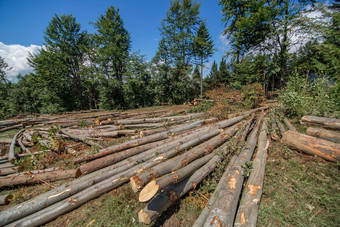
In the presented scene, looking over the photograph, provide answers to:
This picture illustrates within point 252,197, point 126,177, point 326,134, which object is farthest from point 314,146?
point 126,177

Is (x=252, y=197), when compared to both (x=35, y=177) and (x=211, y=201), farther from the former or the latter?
(x=35, y=177)

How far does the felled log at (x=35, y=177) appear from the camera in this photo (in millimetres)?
2639

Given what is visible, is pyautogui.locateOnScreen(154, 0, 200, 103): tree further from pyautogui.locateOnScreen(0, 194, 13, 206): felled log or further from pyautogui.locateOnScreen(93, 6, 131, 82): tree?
pyautogui.locateOnScreen(0, 194, 13, 206): felled log

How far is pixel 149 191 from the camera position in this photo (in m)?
1.49

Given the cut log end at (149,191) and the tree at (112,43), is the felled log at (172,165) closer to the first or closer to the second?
the cut log end at (149,191)

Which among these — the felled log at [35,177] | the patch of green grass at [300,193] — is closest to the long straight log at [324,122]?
the patch of green grass at [300,193]

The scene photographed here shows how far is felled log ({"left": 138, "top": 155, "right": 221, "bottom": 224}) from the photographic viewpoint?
163 centimetres

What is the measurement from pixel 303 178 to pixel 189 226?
2.46m

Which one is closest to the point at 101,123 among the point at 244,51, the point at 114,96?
the point at 114,96

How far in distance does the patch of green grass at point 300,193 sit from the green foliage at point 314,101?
2.86 m

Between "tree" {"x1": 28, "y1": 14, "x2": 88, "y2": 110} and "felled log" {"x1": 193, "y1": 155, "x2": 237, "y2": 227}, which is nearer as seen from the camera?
"felled log" {"x1": 193, "y1": 155, "x2": 237, "y2": 227}

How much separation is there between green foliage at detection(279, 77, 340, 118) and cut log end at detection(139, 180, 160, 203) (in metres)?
6.08

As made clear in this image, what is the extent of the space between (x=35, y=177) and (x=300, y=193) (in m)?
5.53

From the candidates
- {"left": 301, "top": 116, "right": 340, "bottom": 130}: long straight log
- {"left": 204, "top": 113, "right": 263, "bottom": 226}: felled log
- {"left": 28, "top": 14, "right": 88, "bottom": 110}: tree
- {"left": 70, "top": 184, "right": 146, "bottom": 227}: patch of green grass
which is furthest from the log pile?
{"left": 28, "top": 14, "right": 88, "bottom": 110}: tree
